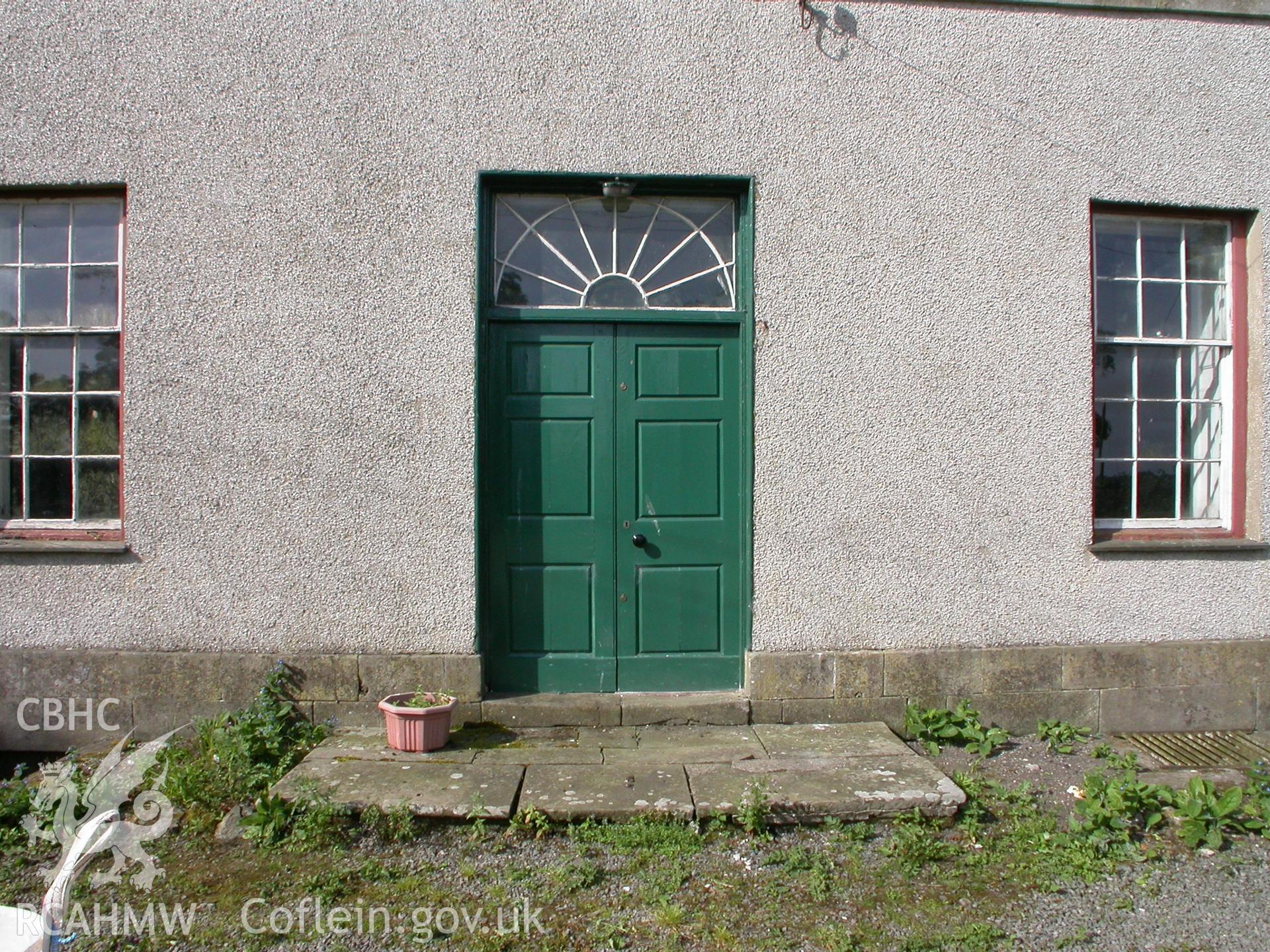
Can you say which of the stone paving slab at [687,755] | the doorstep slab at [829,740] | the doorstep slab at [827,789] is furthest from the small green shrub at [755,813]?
the doorstep slab at [829,740]

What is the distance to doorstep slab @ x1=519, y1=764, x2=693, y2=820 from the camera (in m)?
3.75

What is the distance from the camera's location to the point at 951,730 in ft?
15.4

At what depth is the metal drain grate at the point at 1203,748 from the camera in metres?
4.66

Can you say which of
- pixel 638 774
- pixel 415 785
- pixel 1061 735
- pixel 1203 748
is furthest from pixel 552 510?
→ pixel 1203 748

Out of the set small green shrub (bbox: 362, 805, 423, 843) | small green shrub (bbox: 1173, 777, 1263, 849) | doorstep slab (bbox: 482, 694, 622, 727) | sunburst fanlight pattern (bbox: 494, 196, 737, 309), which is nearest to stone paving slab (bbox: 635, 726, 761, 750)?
doorstep slab (bbox: 482, 694, 622, 727)

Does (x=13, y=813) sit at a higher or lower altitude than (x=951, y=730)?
lower

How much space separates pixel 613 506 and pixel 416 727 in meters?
1.61

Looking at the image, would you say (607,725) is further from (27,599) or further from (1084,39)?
(1084,39)

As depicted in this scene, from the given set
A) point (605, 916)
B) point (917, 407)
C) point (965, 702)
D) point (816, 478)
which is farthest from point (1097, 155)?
point (605, 916)

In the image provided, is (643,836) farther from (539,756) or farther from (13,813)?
(13,813)

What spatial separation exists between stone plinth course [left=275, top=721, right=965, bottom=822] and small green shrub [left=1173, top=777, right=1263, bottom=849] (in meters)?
0.97

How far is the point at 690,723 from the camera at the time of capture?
4.80m

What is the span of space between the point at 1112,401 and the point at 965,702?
2.09 meters

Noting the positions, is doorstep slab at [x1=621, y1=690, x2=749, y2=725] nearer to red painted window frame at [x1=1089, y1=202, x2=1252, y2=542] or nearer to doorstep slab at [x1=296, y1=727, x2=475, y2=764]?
doorstep slab at [x1=296, y1=727, x2=475, y2=764]
